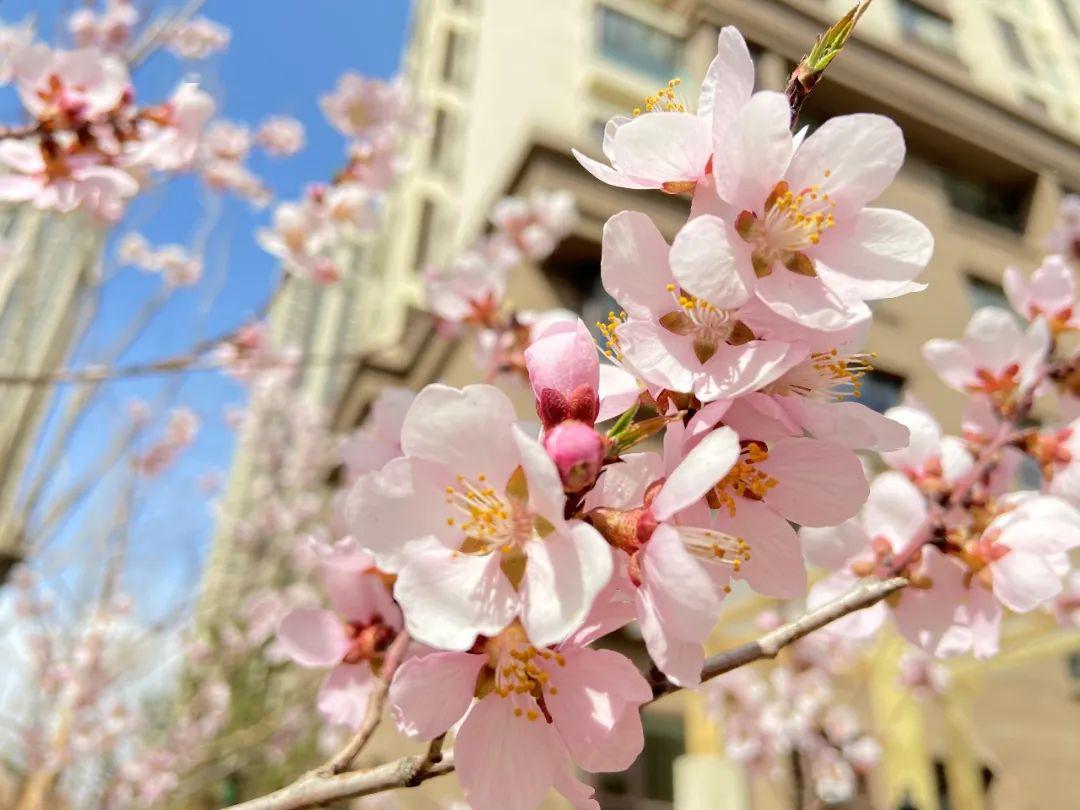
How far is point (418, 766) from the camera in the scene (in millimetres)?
504

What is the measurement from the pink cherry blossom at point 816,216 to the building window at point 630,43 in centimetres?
934

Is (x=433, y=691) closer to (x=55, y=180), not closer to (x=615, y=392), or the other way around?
(x=615, y=392)

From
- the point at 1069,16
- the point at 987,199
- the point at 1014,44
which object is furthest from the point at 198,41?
the point at 987,199

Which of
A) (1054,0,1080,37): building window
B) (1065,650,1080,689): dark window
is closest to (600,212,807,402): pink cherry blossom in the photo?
(1054,0,1080,37): building window

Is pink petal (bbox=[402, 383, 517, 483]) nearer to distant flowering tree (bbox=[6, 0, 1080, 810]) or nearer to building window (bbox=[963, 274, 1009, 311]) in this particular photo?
distant flowering tree (bbox=[6, 0, 1080, 810])

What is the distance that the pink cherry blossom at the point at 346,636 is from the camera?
2.55 feet

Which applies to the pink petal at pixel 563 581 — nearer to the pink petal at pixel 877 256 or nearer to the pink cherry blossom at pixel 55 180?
the pink petal at pixel 877 256

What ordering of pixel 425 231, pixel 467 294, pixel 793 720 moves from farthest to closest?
pixel 425 231, pixel 793 720, pixel 467 294

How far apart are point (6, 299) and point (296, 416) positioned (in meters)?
6.22

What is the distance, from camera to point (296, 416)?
8.22 meters

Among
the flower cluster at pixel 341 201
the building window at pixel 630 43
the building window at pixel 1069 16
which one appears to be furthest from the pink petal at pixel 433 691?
the building window at pixel 630 43

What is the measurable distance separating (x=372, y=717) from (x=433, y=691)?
0.22 m

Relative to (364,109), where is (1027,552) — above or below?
above

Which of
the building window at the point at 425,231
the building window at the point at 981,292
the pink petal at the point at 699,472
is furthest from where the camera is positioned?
the building window at the point at 425,231
